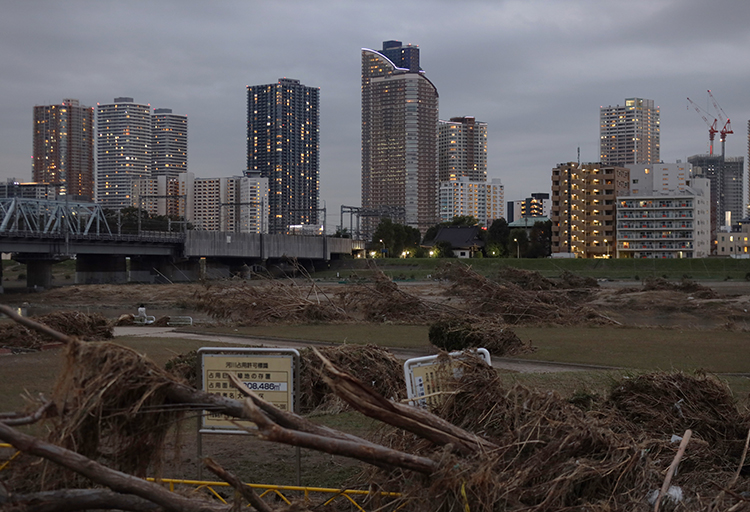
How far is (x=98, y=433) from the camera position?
4898 millimetres

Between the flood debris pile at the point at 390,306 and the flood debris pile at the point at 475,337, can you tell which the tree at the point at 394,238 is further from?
the flood debris pile at the point at 475,337

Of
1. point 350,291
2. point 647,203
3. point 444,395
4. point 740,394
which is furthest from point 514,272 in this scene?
point 647,203

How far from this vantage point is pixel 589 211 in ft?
364

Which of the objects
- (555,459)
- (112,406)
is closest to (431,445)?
(555,459)

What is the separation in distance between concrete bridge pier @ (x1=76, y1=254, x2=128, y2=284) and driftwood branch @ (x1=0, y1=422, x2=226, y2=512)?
75.6m

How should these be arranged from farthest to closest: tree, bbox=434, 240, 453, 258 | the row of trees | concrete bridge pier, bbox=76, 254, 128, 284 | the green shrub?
tree, bbox=434, 240, 453, 258, the row of trees, concrete bridge pier, bbox=76, 254, 128, 284, the green shrub

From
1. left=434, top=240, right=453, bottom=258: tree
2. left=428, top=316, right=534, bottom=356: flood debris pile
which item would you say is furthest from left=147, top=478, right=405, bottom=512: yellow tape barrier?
left=434, top=240, right=453, bottom=258: tree

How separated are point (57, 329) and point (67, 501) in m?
18.4

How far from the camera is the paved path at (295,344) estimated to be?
17.7m

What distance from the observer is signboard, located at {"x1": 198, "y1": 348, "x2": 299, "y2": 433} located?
7555mm

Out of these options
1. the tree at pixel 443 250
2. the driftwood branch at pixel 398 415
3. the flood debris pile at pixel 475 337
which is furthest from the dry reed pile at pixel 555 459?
the tree at pixel 443 250

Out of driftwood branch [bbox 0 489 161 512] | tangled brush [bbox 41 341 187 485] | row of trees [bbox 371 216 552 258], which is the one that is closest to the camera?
driftwood branch [bbox 0 489 161 512]

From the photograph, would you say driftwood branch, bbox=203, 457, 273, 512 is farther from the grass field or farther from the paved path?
the grass field

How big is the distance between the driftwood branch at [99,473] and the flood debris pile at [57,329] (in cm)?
1611
